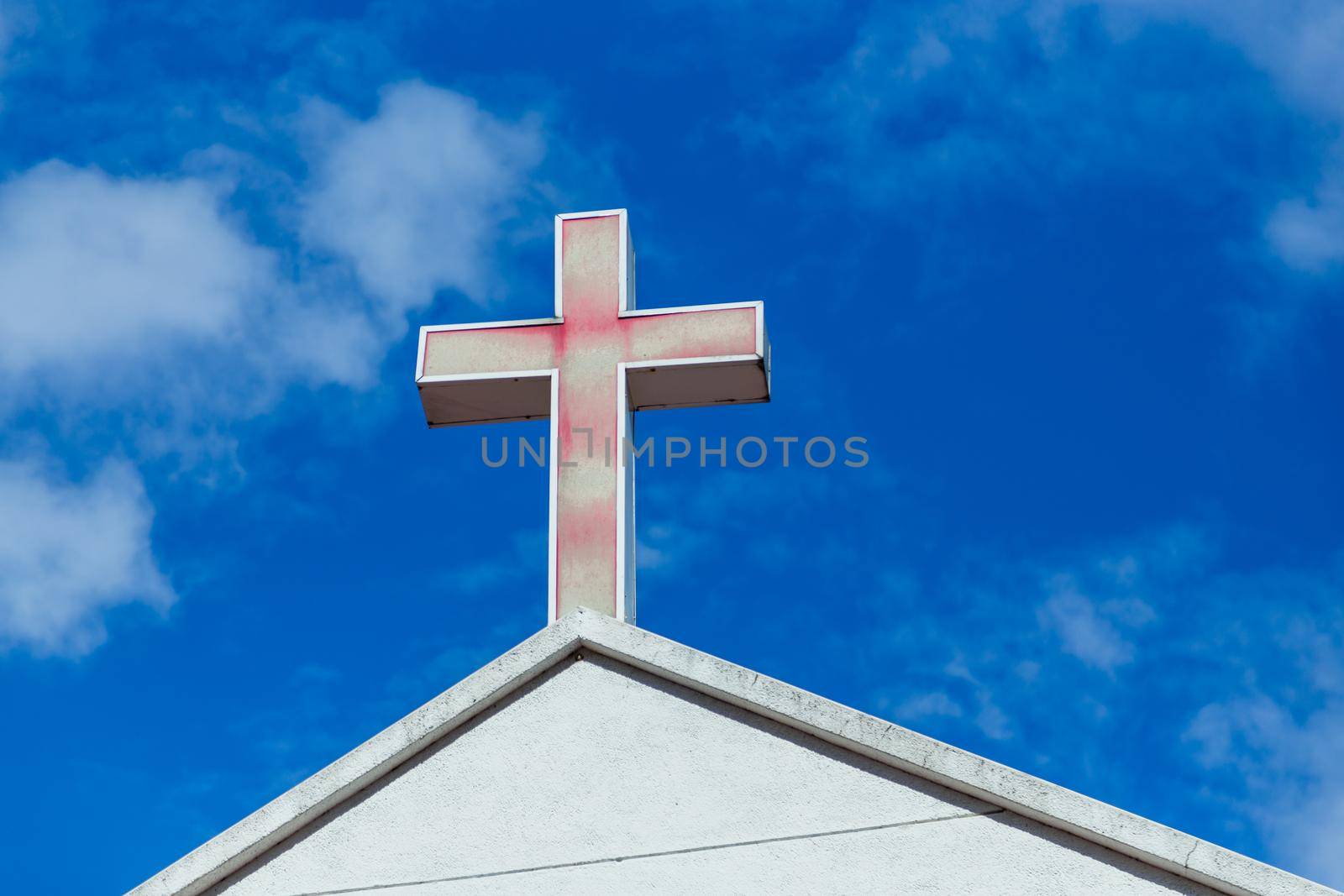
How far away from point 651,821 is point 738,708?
21.8 inches

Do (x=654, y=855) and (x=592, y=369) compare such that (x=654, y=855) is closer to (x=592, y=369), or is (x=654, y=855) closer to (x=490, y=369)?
(x=592, y=369)

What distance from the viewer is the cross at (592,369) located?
8789 millimetres

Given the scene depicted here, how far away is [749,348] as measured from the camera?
9.16 meters

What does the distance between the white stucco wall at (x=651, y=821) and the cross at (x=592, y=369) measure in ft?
5.69

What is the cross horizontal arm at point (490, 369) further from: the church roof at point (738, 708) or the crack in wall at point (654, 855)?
the crack in wall at point (654, 855)

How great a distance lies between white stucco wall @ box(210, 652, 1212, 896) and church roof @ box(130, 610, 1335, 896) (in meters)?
0.05

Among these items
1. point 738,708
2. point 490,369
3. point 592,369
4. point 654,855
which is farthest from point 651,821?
point 490,369

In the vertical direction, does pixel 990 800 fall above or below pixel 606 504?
below

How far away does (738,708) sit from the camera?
22.7 ft

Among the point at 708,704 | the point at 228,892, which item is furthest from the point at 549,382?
the point at 228,892

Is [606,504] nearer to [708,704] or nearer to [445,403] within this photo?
[445,403]

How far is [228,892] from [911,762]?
2629mm

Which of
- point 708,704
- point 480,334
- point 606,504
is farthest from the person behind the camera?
point 480,334

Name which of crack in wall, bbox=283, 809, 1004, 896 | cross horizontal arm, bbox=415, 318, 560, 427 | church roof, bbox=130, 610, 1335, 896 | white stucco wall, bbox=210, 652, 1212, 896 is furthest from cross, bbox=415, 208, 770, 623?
crack in wall, bbox=283, 809, 1004, 896
